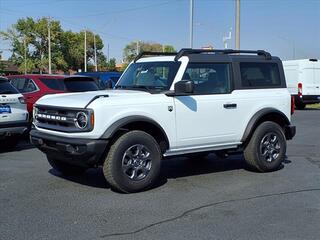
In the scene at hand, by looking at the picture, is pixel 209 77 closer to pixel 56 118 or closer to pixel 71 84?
pixel 56 118

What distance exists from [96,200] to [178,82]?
202cm

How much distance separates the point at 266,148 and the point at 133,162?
104 inches

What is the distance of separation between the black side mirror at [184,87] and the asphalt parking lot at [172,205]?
1375 mm

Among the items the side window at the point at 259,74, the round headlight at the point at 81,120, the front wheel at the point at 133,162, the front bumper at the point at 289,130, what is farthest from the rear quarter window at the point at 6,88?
the front bumper at the point at 289,130

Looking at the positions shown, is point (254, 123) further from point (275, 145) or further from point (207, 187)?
point (207, 187)

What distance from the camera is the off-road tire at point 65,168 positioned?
7773mm

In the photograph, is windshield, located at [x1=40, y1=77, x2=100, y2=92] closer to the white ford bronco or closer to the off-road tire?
the white ford bronco

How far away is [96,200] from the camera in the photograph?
6332 mm

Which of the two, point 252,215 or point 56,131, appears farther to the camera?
point 56,131

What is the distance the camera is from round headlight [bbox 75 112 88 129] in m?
6.41

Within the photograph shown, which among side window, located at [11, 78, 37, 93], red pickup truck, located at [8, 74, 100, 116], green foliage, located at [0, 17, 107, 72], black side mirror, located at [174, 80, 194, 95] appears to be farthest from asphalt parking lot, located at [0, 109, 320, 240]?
green foliage, located at [0, 17, 107, 72]

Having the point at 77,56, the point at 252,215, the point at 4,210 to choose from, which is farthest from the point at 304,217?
the point at 77,56

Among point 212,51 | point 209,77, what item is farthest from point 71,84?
point 209,77

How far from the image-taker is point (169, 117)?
7.09 m
